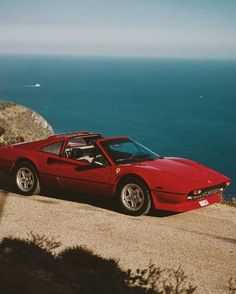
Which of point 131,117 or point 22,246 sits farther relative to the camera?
point 131,117

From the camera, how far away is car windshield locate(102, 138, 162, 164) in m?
9.23

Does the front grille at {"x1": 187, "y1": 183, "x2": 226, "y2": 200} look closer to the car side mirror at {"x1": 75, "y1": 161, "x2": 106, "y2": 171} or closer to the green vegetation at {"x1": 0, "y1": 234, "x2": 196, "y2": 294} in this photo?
the car side mirror at {"x1": 75, "y1": 161, "x2": 106, "y2": 171}

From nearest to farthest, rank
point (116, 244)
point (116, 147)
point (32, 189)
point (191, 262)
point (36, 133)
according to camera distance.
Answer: point (191, 262) < point (116, 244) < point (116, 147) < point (32, 189) < point (36, 133)

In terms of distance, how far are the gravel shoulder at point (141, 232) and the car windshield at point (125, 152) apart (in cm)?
101

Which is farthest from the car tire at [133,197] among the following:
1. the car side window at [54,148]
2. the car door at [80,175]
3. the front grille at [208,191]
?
the car side window at [54,148]

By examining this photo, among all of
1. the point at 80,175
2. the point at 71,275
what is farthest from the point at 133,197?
the point at 71,275

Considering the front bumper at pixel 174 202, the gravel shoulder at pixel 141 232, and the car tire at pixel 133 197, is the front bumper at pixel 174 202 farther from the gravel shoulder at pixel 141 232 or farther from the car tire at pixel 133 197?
the gravel shoulder at pixel 141 232

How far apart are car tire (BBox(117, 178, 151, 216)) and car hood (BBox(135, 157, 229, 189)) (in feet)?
1.25

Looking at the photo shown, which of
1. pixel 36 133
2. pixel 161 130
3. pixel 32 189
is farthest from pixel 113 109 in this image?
pixel 32 189

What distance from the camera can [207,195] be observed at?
8656 millimetres

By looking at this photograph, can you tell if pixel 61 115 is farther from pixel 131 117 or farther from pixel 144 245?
pixel 144 245

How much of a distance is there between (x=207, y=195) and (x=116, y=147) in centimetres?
202

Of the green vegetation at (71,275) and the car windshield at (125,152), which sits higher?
the car windshield at (125,152)

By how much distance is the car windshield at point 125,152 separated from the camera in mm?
9227
